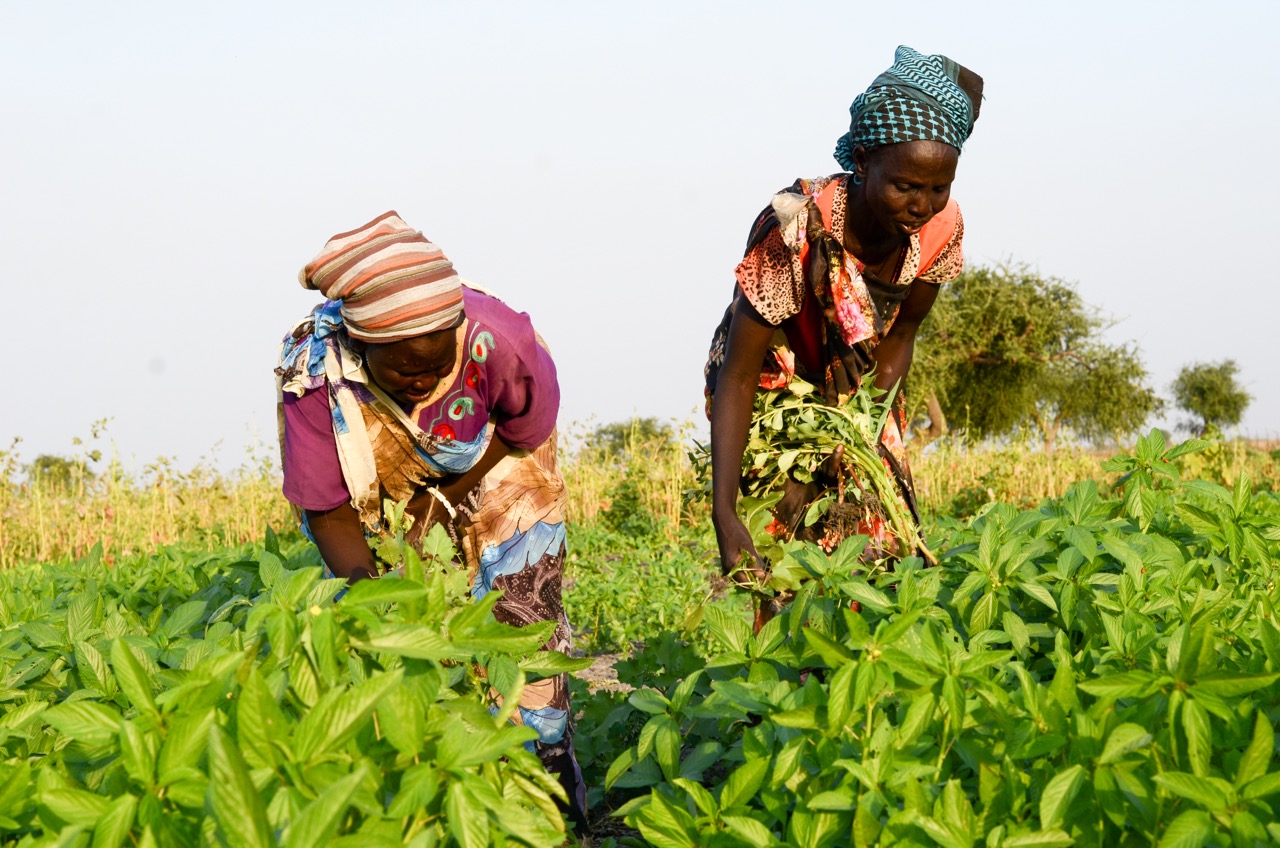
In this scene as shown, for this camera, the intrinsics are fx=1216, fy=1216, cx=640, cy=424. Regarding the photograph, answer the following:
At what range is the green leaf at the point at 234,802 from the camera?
1.20 m

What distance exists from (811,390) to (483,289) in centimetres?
100

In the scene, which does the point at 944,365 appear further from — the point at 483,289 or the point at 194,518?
the point at 483,289

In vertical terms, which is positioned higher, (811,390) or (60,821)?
(811,390)

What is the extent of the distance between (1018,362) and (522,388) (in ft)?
92.2

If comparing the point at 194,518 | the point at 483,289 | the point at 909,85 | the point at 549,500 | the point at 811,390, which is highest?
the point at 909,85

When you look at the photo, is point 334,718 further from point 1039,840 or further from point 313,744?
point 1039,840

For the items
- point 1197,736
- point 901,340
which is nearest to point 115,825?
point 1197,736

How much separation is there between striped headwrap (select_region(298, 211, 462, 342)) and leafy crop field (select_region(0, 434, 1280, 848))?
0.85 m

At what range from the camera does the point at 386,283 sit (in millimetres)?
2986

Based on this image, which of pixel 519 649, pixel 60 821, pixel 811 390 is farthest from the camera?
pixel 811 390

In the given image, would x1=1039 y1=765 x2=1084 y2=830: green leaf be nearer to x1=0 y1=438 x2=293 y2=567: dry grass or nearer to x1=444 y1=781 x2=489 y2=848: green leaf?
x1=444 y1=781 x2=489 y2=848: green leaf

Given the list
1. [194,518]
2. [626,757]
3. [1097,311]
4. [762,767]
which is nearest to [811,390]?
[626,757]

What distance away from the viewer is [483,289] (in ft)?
11.7

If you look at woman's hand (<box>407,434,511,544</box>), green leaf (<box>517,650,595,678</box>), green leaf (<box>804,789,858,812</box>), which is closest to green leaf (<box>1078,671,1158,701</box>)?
green leaf (<box>804,789,858,812</box>)
